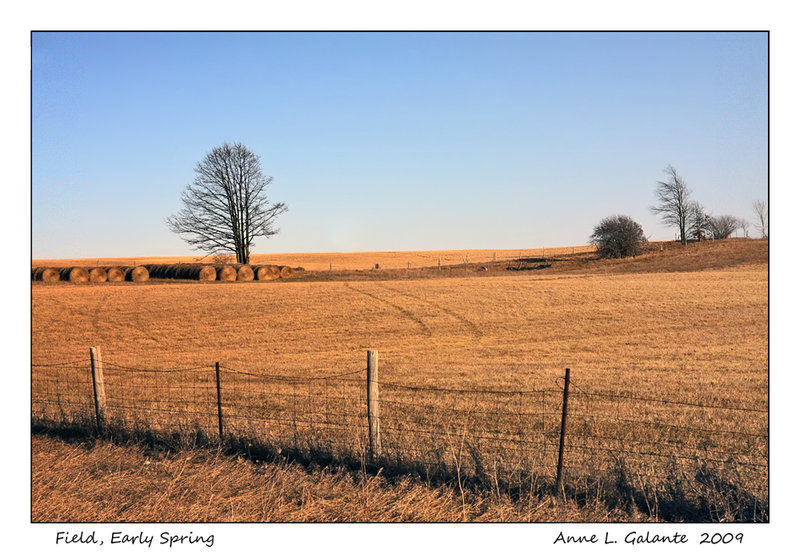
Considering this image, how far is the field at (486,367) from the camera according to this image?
6.52 m

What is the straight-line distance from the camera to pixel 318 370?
18.0m

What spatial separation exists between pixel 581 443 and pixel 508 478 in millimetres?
3477

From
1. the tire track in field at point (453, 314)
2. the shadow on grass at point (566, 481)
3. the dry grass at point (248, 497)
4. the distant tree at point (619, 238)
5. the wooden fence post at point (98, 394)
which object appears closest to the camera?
the dry grass at point (248, 497)

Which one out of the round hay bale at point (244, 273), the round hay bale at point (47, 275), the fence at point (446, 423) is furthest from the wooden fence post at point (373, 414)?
the round hay bale at point (47, 275)

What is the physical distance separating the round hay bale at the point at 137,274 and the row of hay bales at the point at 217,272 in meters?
0.92

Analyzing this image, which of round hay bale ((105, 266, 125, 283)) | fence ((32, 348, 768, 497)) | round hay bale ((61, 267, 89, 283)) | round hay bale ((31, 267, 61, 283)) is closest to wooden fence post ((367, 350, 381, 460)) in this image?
fence ((32, 348, 768, 497))

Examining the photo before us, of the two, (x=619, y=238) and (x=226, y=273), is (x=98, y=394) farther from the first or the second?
(x=619, y=238)

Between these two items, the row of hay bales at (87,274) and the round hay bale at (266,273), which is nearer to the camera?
the row of hay bales at (87,274)

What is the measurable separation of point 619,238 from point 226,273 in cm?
4031

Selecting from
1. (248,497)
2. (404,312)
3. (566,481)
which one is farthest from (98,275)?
(566,481)

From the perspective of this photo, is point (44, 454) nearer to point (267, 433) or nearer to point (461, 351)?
point (267, 433)

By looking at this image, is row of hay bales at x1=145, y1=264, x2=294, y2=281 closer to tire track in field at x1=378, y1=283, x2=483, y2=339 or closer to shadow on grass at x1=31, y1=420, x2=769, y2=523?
tire track in field at x1=378, y1=283, x2=483, y2=339

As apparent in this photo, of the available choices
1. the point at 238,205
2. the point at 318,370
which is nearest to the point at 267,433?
the point at 318,370

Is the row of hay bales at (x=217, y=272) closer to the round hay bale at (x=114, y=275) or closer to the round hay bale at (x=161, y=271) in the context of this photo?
the round hay bale at (x=161, y=271)
